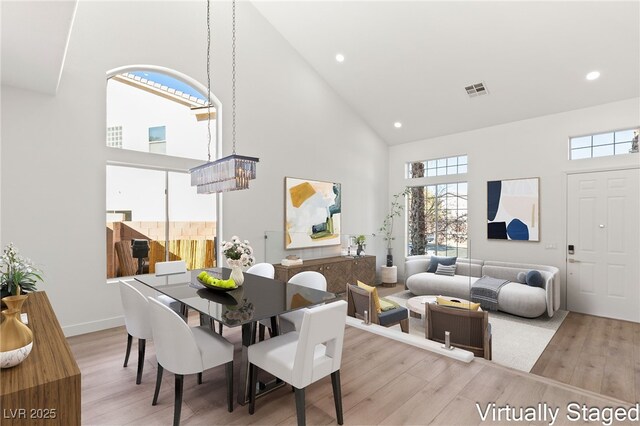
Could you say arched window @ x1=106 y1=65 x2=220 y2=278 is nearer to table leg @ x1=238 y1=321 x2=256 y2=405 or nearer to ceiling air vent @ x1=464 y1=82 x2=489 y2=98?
table leg @ x1=238 y1=321 x2=256 y2=405

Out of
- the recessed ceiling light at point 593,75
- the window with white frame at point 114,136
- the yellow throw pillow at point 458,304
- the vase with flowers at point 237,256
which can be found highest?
the recessed ceiling light at point 593,75

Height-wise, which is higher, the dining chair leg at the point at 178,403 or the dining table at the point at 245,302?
the dining table at the point at 245,302

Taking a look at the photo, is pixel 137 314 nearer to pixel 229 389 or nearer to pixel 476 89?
pixel 229 389

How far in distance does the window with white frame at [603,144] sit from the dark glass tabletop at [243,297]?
A: 5100mm

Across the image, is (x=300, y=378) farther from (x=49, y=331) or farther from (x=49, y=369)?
(x=49, y=331)

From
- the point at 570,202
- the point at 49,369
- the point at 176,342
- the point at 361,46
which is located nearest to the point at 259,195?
the point at 361,46

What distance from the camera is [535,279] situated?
4855 millimetres

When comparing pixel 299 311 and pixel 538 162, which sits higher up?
pixel 538 162

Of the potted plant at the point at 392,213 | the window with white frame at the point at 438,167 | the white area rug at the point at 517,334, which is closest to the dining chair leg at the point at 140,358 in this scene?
the white area rug at the point at 517,334

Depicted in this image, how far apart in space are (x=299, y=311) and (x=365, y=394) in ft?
2.89

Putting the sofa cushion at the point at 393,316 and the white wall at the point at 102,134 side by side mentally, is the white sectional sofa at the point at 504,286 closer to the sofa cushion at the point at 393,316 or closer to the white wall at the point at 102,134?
the sofa cushion at the point at 393,316

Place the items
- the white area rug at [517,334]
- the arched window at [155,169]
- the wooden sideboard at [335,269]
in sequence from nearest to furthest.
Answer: the white area rug at [517,334], the arched window at [155,169], the wooden sideboard at [335,269]

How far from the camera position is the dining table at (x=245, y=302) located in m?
2.09

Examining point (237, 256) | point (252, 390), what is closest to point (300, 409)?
point (252, 390)
